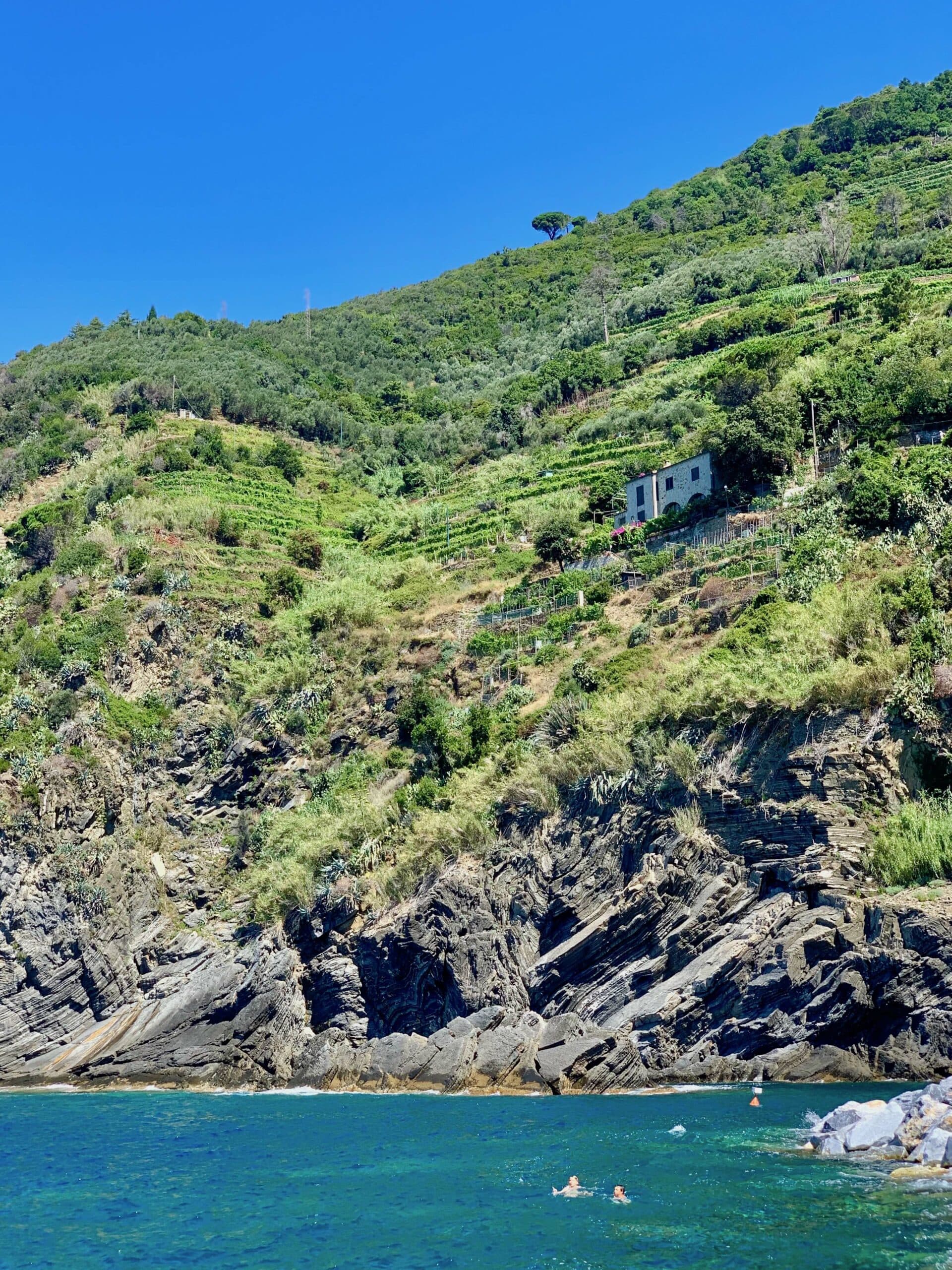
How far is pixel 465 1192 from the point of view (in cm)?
2875

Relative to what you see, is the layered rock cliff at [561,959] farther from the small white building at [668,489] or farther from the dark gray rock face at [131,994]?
the small white building at [668,489]

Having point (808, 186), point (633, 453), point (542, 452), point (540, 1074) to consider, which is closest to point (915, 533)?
point (540, 1074)

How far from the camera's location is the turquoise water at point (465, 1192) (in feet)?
78.4

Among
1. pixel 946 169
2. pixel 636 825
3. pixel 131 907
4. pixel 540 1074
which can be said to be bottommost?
pixel 540 1074

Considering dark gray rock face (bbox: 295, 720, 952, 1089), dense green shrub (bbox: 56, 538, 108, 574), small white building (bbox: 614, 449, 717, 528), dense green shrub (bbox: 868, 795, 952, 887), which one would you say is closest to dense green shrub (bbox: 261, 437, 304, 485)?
dense green shrub (bbox: 56, 538, 108, 574)

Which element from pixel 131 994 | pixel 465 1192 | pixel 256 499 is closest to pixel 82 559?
pixel 256 499

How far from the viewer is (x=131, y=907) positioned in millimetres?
56469

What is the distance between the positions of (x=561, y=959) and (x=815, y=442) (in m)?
35.1

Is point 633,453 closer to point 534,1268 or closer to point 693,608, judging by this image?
point 693,608

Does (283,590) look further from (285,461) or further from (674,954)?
(674,954)

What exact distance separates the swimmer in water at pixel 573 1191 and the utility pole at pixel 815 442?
145 ft

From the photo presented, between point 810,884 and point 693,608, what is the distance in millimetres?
20663

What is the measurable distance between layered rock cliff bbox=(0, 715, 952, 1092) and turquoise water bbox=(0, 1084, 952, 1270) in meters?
2.24

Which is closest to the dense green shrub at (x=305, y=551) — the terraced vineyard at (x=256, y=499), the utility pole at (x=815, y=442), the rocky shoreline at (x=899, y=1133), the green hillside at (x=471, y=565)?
the green hillside at (x=471, y=565)
